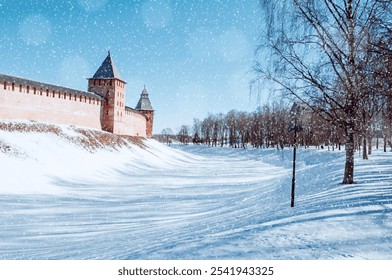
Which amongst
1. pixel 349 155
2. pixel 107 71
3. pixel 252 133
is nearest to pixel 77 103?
pixel 107 71

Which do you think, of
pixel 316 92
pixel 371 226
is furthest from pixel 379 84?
pixel 371 226

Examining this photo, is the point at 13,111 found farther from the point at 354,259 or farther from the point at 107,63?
the point at 354,259

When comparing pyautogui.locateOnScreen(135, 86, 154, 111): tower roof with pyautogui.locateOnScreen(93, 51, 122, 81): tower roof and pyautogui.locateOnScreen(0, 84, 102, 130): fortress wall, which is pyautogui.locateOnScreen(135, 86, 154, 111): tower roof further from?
pyautogui.locateOnScreen(0, 84, 102, 130): fortress wall

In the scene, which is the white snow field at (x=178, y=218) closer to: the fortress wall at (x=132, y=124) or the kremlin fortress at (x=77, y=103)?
the kremlin fortress at (x=77, y=103)

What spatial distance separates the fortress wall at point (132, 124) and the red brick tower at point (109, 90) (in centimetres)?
133

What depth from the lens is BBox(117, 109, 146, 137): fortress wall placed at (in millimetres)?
41938

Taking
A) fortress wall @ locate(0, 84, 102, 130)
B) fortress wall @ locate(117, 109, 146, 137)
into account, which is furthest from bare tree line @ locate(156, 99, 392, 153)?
fortress wall @ locate(0, 84, 102, 130)

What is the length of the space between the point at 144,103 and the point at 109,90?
2125 cm

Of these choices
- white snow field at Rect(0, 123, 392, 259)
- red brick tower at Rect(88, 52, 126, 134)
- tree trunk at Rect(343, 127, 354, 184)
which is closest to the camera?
white snow field at Rect(0, 123, 392, 259)

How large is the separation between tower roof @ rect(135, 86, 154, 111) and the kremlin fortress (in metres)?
9.14

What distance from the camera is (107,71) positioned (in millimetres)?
39406

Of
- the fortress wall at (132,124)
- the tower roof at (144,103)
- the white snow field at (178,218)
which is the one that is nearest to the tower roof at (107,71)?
the fortress wall at (132,124)

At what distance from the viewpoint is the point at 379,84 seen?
241 inches
